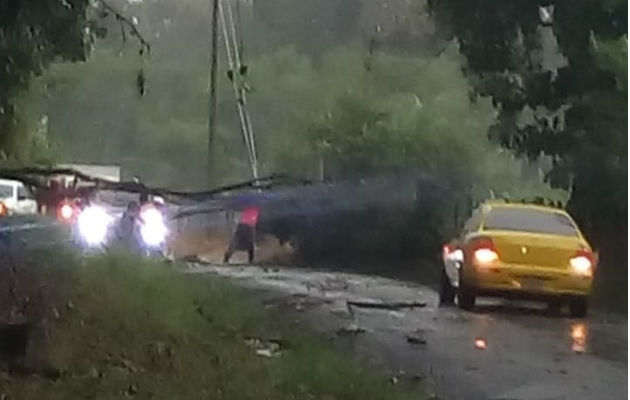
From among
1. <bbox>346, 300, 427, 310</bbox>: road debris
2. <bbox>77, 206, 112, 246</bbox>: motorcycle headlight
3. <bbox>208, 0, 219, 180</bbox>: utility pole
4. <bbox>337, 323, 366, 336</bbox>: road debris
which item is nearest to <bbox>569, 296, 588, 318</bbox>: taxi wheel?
<bbox>346, 300, 427, 310</bbox>: road debris

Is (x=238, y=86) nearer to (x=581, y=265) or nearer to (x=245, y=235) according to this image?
(x=245, y=235)

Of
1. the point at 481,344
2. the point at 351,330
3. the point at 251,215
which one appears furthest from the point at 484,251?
the point at 251,215

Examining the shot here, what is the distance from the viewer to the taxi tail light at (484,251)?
254 centimetres

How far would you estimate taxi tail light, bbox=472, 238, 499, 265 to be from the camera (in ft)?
8.34

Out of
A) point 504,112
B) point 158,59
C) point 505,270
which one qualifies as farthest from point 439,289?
point 158,59

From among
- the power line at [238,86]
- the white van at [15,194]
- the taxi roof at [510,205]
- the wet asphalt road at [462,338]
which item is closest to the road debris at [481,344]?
the wet asphalt road at [462,338]

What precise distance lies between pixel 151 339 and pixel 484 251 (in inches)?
25.0

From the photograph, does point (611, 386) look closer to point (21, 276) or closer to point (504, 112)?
point (504, 112)

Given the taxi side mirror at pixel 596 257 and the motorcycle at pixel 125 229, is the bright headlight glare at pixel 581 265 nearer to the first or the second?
the taxi side mirror at pixel 596 257

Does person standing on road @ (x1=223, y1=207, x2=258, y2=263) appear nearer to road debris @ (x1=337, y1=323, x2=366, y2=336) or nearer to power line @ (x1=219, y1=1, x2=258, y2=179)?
power line @ (x1=219, y1=1, x2=258, y2=179)

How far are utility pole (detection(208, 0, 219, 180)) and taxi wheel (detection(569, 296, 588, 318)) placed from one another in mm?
694

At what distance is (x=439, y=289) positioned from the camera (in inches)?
100

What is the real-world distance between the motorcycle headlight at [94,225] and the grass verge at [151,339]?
0.04m

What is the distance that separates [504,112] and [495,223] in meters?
0.20
